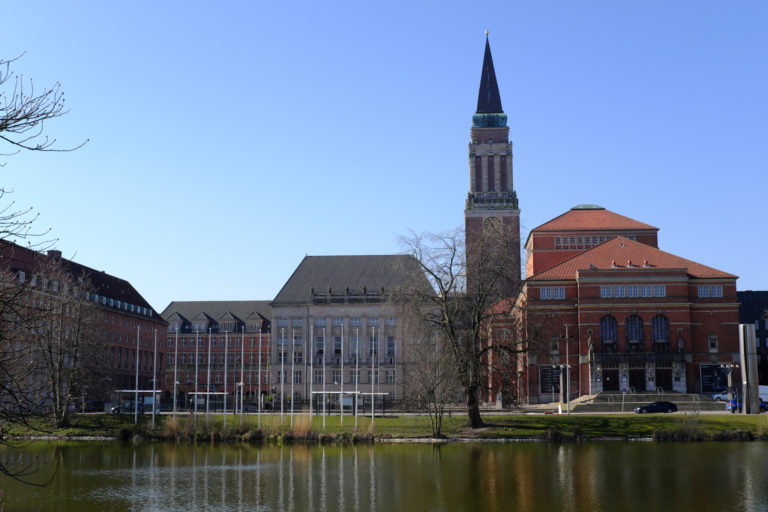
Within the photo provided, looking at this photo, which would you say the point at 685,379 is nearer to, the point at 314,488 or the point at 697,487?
the point at 697,487

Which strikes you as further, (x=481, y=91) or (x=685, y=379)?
(x=481, y=91)

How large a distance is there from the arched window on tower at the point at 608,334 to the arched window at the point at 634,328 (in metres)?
1.37

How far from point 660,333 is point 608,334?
17.8 feet

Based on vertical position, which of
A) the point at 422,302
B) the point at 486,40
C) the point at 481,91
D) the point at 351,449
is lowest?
the point at 351,449

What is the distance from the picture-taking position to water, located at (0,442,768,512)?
99.3 feet

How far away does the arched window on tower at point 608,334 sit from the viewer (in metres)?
86.4

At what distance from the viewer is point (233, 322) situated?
497 ft

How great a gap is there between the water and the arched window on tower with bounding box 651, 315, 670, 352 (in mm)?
34899

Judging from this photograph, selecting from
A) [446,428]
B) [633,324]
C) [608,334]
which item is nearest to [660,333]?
[633,324]

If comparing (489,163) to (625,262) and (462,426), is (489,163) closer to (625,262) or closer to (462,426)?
(625,262)

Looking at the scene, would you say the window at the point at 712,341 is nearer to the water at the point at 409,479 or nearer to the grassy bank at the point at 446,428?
the grassy bank at the point at 446,428

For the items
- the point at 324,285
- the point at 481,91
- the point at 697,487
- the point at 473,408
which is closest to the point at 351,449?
the point at 473,408

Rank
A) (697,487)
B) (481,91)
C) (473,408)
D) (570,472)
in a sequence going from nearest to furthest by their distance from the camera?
(697,487) < (570,472) < (473,408) < (481,91)

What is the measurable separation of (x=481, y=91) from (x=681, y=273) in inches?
A: 2632
